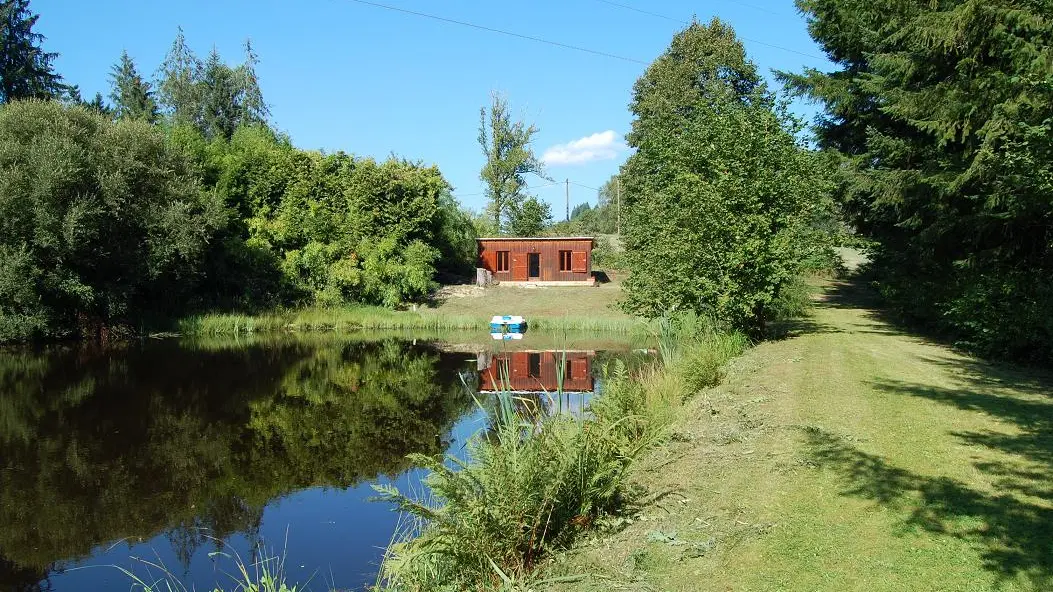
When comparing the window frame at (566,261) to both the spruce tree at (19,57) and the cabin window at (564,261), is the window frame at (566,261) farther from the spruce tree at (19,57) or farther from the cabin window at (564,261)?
the spruce tree at (19,57)

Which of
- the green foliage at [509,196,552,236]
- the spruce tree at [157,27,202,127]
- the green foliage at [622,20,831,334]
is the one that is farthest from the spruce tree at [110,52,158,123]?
the green foliage at [622,20,831,334]

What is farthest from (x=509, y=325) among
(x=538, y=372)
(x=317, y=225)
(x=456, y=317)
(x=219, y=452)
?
(x=219, y=452)

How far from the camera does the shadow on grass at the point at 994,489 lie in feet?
13.8

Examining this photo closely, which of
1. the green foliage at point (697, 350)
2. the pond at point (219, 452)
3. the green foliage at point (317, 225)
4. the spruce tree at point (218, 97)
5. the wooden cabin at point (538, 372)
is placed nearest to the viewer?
the pond at point (219, 452)

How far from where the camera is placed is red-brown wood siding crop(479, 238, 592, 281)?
130ft

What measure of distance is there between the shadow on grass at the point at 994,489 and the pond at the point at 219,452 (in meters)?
2.58

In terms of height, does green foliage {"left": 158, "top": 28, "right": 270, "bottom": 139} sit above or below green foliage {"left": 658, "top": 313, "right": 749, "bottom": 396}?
above

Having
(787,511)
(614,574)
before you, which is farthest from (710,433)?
(614,574)

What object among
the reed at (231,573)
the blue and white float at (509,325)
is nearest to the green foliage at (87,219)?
the blue and white float at (509,325)

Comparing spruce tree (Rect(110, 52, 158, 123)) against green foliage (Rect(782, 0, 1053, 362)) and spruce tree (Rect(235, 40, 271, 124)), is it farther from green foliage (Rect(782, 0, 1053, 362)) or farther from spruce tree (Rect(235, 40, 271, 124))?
green foliage (Rect(782, 0, 1053, 362))

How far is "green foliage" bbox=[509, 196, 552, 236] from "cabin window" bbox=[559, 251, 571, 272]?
10244mm

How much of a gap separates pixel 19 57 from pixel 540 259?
108ft

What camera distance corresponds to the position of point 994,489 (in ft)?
17.0

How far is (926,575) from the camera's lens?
4.02 m
